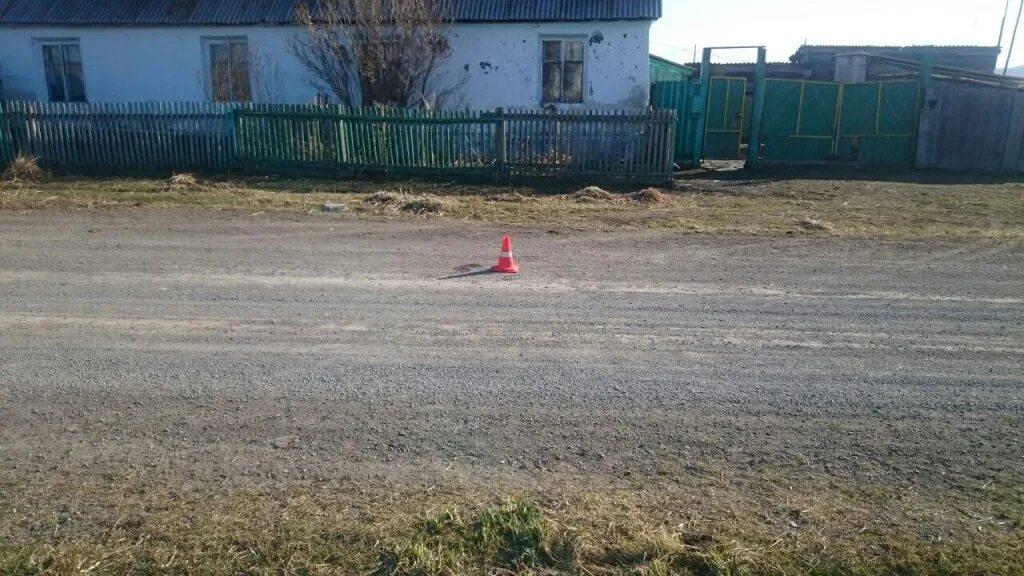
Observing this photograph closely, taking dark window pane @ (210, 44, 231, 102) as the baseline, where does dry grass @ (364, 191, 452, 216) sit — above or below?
below

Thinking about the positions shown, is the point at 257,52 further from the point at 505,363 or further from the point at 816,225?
the point at 505,363

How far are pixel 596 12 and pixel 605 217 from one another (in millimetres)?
8245

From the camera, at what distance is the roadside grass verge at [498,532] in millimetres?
3240

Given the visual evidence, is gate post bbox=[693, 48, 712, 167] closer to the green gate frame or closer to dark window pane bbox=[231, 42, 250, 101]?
the green gate frame

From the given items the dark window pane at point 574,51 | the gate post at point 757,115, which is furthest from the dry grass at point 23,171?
the gate post at point 757,115

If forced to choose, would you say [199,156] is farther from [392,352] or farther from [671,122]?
[392,352]

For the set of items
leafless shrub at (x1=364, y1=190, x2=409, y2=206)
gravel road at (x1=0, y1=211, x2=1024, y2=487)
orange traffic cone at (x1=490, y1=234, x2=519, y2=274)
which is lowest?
gravel road at (x1=0, y1=211, x2=1024, y2=487)

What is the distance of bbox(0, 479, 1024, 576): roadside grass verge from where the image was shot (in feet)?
10.6

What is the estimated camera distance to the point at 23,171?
15094 millimetres

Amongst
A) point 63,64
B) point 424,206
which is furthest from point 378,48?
point 63,64

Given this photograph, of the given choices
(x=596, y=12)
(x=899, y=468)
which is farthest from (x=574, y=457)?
(x=596, y=12)

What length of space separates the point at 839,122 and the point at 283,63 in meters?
14.4

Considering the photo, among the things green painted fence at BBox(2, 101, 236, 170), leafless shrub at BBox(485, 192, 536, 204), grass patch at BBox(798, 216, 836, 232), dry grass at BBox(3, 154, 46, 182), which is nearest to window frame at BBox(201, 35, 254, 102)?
green painted fence at BBox(2, 101, 236, 170)

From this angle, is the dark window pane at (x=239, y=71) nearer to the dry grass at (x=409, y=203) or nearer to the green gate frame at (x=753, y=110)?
the dry grass at (x=409, y=203)
